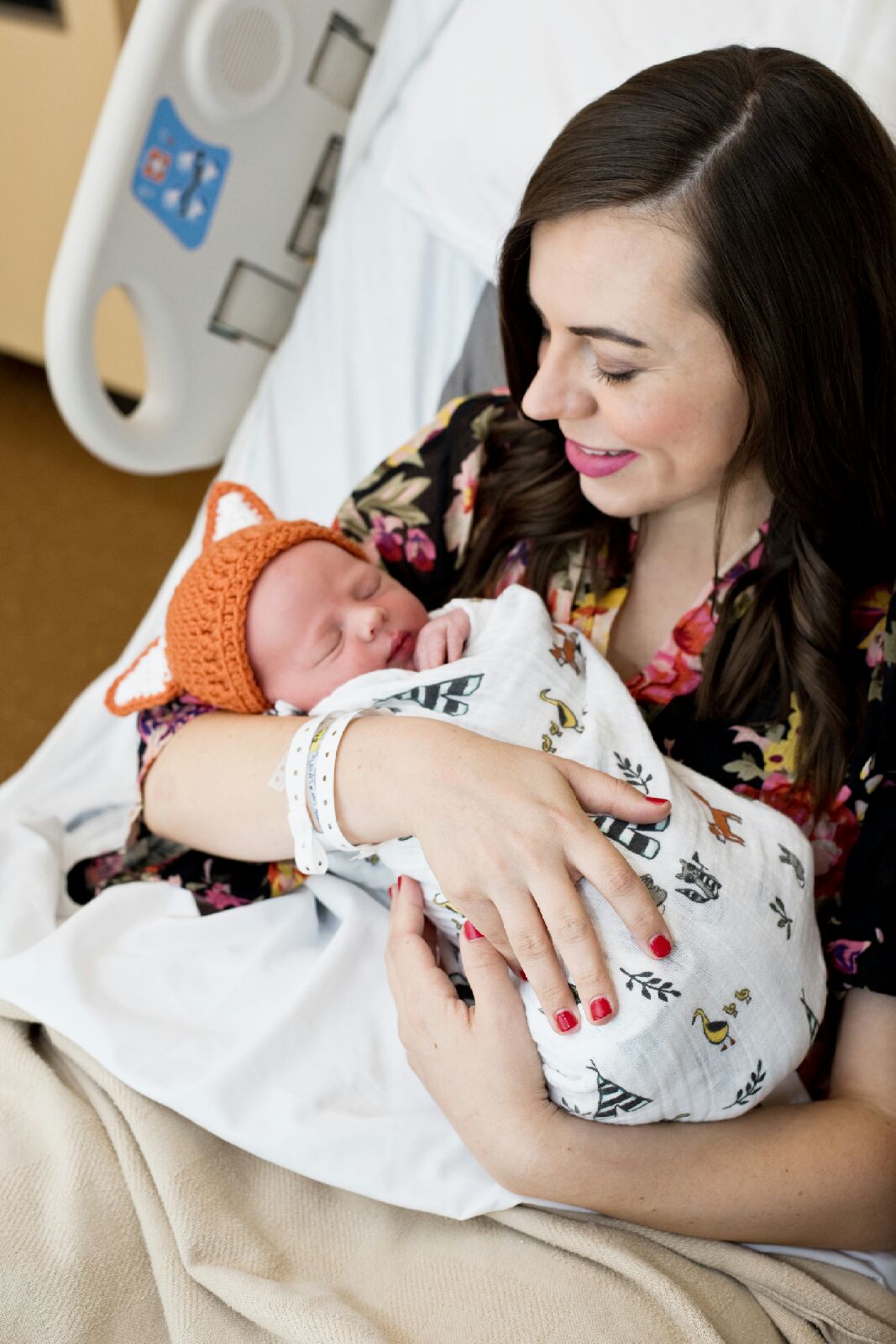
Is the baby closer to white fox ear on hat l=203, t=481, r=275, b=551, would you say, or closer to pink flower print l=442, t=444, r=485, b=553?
white fox ear on hat l=203, t=481, r=275, b=551

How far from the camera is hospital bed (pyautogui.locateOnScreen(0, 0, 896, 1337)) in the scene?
3.92 ft

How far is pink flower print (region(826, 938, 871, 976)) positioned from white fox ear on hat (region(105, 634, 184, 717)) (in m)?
0.78

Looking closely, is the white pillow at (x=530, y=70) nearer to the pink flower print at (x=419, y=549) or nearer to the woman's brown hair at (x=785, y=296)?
the woman's brown hair at (x=785, y=296)

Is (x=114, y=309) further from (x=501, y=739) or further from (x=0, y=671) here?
(x=501, y=739)

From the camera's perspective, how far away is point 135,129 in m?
1.79

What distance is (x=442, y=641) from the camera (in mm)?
1313

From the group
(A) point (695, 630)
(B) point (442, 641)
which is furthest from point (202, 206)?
(A) point (695, 630)

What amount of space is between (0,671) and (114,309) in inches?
41.3

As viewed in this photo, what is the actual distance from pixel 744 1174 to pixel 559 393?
78cm

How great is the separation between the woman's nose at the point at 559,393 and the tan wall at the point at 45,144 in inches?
85.9

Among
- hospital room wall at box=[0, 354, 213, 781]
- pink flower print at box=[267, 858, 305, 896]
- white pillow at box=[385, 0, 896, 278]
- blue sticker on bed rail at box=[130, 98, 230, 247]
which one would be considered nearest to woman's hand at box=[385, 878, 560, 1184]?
pink flower print at box=[267, 858, 305, 896]

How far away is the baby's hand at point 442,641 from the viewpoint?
1.30 m

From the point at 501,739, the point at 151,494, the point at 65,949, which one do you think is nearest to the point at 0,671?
the point at 151,494

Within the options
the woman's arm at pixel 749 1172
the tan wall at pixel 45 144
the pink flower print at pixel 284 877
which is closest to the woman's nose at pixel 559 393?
the pink flower print at pixel 284 877
